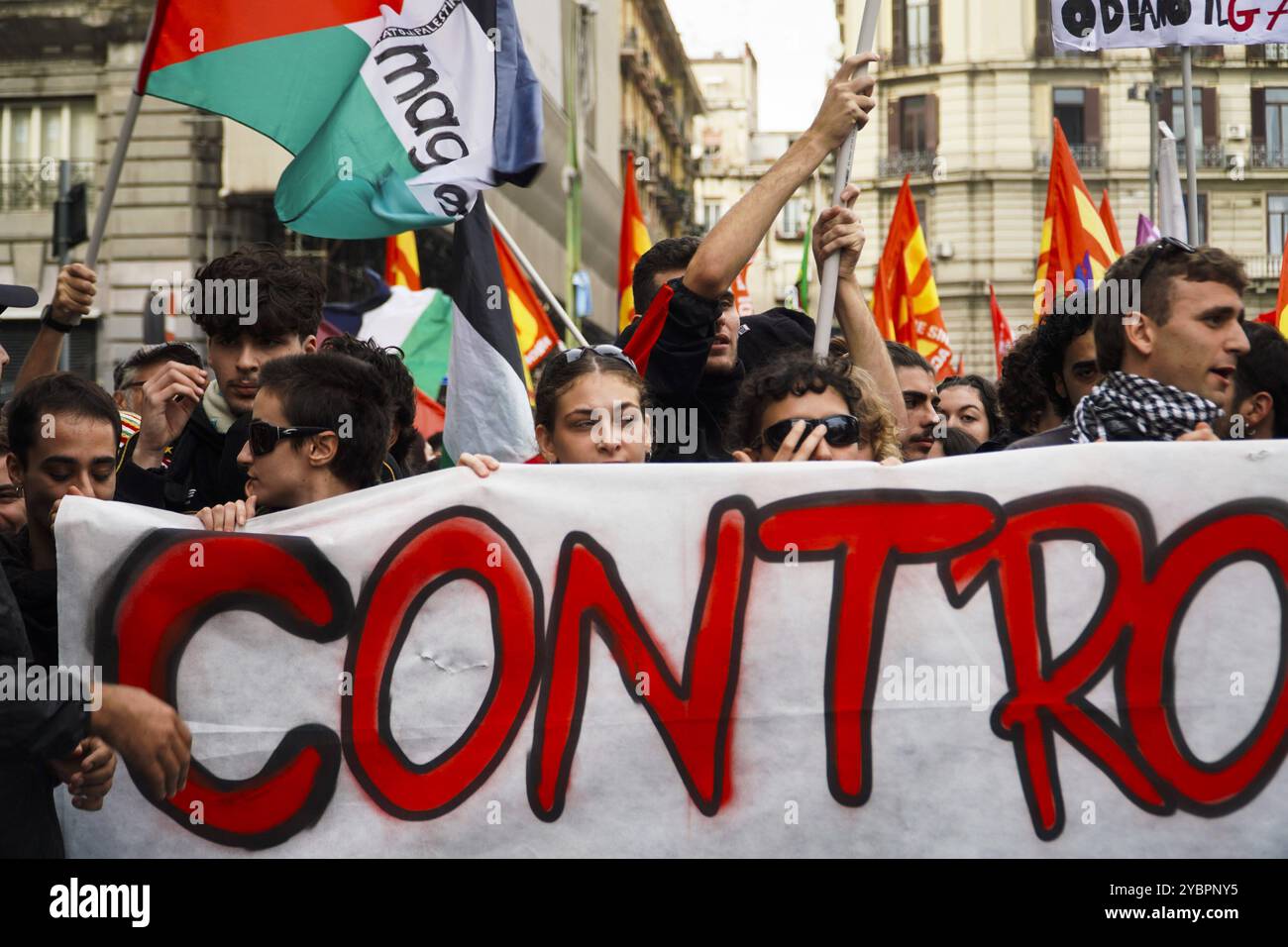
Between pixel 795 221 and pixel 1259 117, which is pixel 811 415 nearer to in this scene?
pixel 1259 117

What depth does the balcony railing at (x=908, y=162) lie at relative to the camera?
45625 mm

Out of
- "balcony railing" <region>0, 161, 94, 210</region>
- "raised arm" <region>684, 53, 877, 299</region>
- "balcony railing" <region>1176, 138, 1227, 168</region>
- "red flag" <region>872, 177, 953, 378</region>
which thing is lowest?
"raised arm" <region>684, 53, 877, 299</region>

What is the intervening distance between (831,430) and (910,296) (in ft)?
25.1

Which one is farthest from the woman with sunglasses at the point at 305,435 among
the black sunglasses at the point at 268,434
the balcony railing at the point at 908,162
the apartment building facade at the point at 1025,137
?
the balcony railing at the point at 908,162

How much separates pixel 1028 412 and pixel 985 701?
212 centimetres

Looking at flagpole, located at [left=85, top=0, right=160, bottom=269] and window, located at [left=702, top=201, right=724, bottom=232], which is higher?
window, located at [left=702, top=201, right=724, bottom=232]

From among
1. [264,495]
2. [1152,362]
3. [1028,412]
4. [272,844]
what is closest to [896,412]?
[1152,362]

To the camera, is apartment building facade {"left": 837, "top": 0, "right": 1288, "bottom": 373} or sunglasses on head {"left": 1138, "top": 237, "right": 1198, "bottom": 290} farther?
apartment building facade {"left": 837, "top": 0, "right": 1288, "bottom": 373}

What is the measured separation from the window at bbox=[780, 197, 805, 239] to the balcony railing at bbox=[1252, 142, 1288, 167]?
3472 centimetres

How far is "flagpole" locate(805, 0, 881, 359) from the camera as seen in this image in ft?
13.1

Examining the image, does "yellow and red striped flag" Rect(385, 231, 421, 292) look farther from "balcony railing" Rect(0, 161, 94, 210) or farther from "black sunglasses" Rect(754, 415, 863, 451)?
"balcony railing" Rect(0, 161, 94, 210)
